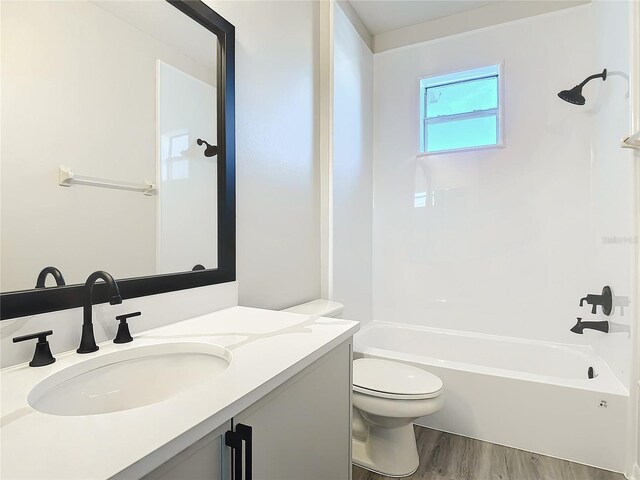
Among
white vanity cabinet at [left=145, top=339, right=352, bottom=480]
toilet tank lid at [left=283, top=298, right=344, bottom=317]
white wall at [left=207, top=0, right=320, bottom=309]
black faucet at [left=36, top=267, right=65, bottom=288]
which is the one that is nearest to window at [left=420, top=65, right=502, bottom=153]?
white wall at [left=207, top=0, right=320, bottom=309]

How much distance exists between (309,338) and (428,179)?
213 cm

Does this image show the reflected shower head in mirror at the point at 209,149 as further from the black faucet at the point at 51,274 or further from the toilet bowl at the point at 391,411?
the toilet bowl at the point at 391,411

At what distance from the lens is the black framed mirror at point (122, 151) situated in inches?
32.1

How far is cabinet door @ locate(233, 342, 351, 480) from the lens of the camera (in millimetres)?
733

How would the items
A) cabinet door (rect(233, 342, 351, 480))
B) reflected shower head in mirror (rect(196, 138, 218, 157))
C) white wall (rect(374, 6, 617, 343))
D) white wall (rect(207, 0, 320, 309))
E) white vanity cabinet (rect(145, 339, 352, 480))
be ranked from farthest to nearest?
white wall (rect(374, 6, 617, 343)), white wall (rect(207, 0, 320, 309)), reflected shower head in mirror (rect(196, 138, 218, 157)), cabinet door (rect(233, 342, 351, 480)), white vanity cabinet (rect(145, 339, 352, 480))

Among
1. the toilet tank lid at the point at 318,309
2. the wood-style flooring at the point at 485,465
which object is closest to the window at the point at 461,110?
the toilet tank lid at the point at 318,309

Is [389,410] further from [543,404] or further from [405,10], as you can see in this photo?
[405,10]

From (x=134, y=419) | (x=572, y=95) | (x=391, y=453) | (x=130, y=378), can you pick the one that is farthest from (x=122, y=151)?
(x=572, y=95)

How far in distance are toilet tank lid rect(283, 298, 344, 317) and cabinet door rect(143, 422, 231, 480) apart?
1.13 meters

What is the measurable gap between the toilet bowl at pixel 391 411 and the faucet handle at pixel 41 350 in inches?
48.6

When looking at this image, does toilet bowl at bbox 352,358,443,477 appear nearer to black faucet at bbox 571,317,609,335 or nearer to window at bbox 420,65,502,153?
black faucet at bbox 571,317,609,335

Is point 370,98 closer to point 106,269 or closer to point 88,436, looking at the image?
point 106,269

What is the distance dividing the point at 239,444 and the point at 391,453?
51.6 inches

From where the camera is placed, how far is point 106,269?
99 cm
